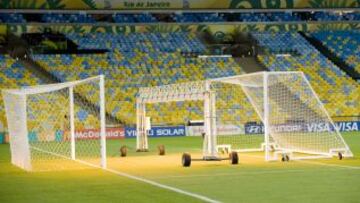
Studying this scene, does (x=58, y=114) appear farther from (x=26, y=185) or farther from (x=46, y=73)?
(x=26, y=185)

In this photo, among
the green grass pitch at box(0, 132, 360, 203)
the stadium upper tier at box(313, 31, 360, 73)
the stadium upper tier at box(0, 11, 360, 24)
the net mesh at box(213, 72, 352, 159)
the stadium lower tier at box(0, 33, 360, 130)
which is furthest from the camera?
the stadium upper tier at box(313, 31, 360, 73)

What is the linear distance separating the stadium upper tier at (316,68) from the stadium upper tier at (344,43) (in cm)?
132

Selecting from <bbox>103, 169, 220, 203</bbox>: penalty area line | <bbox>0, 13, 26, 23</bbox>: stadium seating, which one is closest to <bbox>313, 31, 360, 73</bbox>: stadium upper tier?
<bbox>0, 13, 26, 23</bbox>: stadium seating

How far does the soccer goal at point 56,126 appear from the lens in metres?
21.3

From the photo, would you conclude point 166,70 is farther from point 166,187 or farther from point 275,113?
point 166,187

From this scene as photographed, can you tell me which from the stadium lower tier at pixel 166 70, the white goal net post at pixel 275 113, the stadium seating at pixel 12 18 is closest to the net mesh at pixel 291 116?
the white goal net post at pixel 275 113

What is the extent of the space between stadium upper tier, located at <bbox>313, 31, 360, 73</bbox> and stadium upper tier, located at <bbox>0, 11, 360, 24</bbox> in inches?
53.6

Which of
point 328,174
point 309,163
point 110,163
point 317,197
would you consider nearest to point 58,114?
point 110,163

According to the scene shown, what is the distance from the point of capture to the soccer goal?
2128 cm

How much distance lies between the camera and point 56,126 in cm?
3994

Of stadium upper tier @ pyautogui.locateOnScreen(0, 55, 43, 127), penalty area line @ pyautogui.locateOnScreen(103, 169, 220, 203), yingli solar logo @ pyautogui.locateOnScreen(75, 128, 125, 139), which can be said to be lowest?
penalty area line @ pyautogui.locateOnScreen(103, 169, 220, 203)

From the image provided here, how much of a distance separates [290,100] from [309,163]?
801 cm

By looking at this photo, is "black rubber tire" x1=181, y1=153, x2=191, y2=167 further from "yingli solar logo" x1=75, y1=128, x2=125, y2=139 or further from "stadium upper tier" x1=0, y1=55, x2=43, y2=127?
"stadium upper tier" x1=0, y1=55, x2=43, y2=127

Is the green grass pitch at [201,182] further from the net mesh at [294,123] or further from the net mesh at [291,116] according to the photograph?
the net mesh at [294,123]
